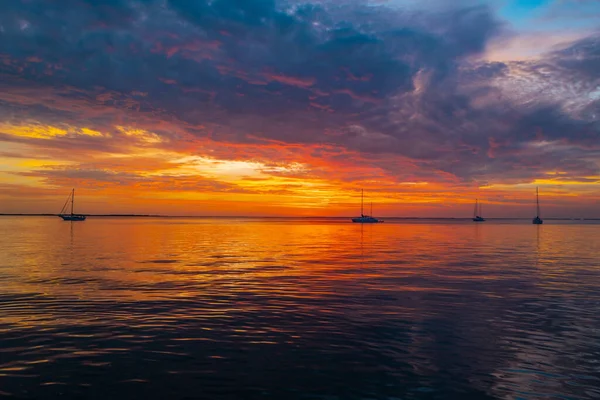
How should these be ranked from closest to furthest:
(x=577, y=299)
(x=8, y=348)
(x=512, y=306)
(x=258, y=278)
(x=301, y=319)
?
(x=8, y=348) → (x=301, y=319) → (x=512, y=306) → (x=577, y=299) → (x=258, y=278)

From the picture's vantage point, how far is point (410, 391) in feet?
43.0

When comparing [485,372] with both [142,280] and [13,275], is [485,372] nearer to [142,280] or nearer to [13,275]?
[142,280]

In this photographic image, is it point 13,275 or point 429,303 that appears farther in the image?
point 13,275

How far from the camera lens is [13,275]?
36.4m

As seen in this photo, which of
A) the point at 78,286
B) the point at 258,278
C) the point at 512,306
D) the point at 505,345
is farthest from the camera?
the point at 258,278

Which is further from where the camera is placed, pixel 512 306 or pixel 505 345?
pixel 512 306

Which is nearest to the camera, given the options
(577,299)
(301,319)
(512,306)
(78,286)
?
(301,319)

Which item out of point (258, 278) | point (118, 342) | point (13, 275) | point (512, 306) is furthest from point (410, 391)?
point (13, 275)

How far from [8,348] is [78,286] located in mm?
15343

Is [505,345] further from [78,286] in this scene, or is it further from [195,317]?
[78,286]

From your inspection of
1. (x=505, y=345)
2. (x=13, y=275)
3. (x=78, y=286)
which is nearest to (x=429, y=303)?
(x=505, y=345)

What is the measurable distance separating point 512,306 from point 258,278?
19325 millimetres

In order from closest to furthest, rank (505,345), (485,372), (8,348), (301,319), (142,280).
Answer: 1. (485,372)
2. (8,348)
3. (505,345)
4. (301,319)
5. (142,280)

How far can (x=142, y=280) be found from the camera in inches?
1358
